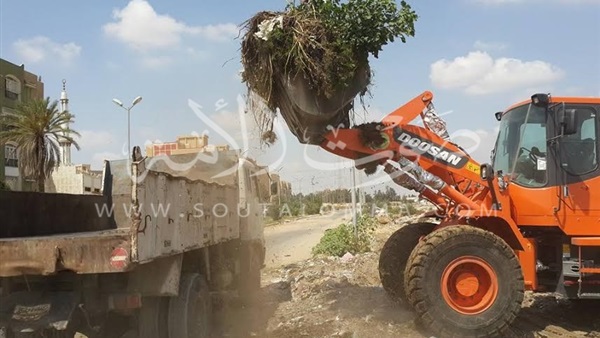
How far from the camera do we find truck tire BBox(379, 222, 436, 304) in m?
8.14

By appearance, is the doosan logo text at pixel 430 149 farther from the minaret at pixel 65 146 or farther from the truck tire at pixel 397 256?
the minaret at pixel 65 146

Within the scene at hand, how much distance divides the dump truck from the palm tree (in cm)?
2302

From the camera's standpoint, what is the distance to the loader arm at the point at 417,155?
7.25 m

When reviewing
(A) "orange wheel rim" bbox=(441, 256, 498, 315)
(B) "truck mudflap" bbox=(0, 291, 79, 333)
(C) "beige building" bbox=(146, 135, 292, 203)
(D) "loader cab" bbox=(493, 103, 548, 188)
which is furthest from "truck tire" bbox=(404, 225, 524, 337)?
(C) "beige building" bbox=(146, 135, 292, 203)

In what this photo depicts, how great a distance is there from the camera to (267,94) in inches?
276

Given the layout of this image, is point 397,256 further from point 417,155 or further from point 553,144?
point 553,144

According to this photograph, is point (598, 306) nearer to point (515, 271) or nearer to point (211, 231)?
point (515, 271)

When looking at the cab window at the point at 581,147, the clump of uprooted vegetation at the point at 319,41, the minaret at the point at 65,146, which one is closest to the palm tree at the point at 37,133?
the minaret at the point at 65,146

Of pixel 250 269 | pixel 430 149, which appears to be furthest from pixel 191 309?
pixel 250 269

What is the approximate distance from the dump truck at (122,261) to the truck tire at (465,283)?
2576 millimetres

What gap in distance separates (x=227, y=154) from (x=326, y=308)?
2.96m

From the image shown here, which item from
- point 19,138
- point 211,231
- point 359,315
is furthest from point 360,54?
point 19,138

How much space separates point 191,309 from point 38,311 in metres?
1.66

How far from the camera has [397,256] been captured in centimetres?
822
